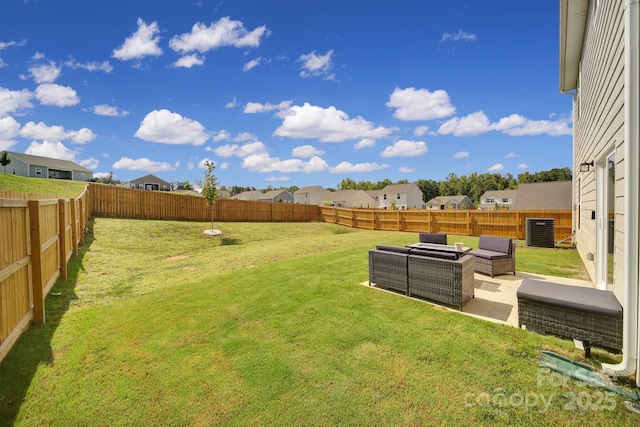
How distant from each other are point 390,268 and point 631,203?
3.26 metres

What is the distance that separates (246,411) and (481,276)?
6.01m

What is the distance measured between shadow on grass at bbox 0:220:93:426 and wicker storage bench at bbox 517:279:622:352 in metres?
5.48

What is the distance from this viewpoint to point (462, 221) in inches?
601

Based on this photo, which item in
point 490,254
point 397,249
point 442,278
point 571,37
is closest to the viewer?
point 442,278

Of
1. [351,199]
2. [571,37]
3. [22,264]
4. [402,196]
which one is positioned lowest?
[22,264]

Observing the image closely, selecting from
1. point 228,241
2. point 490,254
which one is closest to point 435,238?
point 490,254

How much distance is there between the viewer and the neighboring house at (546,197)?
2002 cm

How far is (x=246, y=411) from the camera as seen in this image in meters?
2.30

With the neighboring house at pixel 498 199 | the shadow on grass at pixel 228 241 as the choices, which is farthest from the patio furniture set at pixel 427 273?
the neighboring house at pixel 498 199

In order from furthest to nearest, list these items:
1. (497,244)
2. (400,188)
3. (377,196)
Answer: (377,196) → (400,188) → (497,244)

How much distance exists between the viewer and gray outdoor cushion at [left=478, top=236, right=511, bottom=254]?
21.1ft

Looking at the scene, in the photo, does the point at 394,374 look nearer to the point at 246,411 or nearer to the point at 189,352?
the point at 246,411

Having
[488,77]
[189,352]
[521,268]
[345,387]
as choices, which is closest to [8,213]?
[189,352]

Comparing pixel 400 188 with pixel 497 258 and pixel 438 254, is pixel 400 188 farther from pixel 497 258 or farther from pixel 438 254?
pixel 438 254
